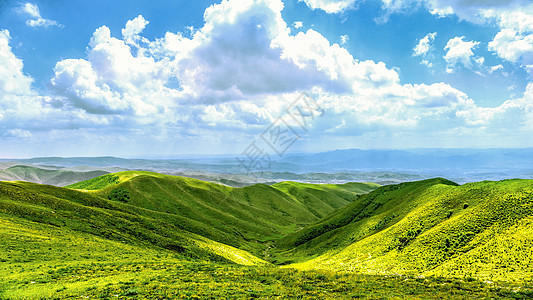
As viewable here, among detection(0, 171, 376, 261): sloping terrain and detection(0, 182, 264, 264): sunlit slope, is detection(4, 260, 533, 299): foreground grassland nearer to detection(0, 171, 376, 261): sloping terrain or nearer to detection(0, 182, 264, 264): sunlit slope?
detection(0, 182, 264, 264): sunlit slope

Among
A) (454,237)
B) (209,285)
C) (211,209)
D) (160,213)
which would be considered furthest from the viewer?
(211,209)

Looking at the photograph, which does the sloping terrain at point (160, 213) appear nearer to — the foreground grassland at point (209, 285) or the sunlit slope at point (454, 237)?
the foreground grassland at point (209, 285)

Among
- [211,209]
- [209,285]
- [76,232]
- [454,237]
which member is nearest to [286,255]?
[454,237]

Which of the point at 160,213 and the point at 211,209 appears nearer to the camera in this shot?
the point at 160,213

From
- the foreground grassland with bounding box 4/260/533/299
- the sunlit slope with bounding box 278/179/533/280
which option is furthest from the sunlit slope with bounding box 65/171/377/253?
the foreground grassland with bounding box 4/260/533/299

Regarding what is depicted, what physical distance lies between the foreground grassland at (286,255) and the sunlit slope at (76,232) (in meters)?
0.26

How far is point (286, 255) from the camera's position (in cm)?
8550

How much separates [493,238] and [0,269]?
66.4 m

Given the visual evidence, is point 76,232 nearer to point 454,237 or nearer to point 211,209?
point 454,237

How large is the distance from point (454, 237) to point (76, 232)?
70.5m

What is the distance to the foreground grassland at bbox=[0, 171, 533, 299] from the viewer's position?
26109 mm

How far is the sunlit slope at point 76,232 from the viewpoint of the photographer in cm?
3978

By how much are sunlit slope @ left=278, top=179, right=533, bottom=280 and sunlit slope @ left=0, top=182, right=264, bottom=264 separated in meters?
33.0

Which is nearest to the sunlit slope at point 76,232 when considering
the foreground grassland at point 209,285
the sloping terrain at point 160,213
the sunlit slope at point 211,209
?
the sloping terrain at point 160,213
